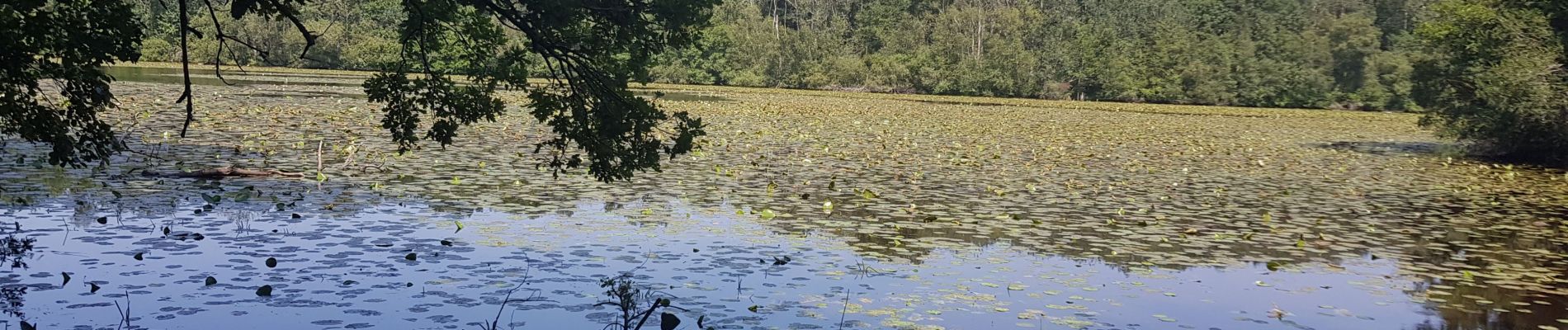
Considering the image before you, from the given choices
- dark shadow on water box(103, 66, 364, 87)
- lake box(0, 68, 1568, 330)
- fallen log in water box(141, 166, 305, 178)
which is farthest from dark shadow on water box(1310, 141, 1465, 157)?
dark shadow on water box(103, 66, 364, 87)

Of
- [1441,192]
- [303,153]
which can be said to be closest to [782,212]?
[303,153]

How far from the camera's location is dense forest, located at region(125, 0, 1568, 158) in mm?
72188

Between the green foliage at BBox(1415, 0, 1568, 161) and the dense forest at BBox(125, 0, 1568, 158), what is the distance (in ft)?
79.8

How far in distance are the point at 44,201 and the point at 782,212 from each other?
24.3 feet

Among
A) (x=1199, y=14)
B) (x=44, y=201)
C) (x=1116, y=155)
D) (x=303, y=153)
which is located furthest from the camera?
(x=1199, y=14)

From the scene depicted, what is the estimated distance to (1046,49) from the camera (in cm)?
8062

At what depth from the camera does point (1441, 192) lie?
66.6ft

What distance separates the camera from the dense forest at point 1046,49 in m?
72.2

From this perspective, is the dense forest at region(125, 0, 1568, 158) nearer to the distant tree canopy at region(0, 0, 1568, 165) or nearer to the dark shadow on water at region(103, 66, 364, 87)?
the distant tree canopy at region(0, 0, 1568, 165)

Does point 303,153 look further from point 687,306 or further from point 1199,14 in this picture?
point 1199,14

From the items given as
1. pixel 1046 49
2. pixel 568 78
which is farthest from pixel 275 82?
pixel 568 78

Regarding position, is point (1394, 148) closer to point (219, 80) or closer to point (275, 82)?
point (275, 82)

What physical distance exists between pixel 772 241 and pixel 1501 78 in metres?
19.8

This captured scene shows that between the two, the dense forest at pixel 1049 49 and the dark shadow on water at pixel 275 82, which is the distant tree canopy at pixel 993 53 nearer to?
the dense forest at pixel 1049 49
